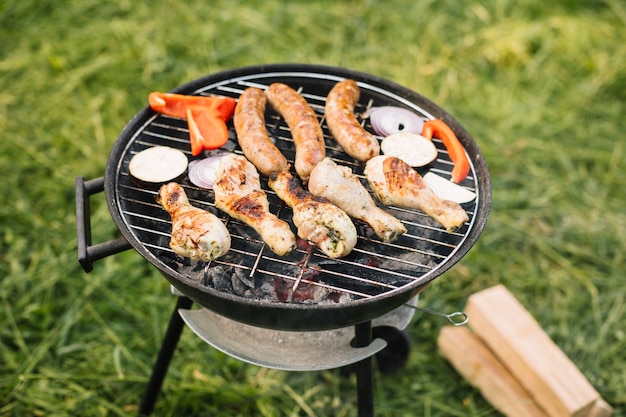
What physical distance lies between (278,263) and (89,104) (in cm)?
371

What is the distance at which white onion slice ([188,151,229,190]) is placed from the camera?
2830 mm

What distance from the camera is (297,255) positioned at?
2.60 m

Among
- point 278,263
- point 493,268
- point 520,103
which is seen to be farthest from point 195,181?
point 520,103

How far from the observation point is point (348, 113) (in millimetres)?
3031

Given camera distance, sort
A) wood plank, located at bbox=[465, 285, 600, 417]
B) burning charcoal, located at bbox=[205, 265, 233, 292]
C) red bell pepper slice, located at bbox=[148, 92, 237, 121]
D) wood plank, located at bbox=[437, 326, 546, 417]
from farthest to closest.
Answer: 1. wood plank, located at bbox=[437, 326, 546, 417]
2. wood plank, located at bbox=[465, 285, 600, 417]
3. red bell pepper slice, located at bbox=[148, 92, 237, 121]
4. burning charcoal, located at bbox=[205, 265, 233, 292]

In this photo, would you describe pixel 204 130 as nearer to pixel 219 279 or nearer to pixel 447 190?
pixel 219 279

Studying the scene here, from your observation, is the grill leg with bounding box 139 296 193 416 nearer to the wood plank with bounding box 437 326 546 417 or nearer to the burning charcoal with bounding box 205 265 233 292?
the burning charcoal with bounding box 205 265 233 292

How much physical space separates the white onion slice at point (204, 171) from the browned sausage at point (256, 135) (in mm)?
162

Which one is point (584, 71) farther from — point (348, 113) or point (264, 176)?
point (264, 176)

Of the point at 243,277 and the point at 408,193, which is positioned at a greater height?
the point at 408,193

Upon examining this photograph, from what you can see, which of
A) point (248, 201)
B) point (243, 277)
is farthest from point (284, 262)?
point (248, 201)

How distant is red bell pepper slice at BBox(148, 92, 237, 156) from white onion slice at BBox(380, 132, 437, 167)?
0.83 metres

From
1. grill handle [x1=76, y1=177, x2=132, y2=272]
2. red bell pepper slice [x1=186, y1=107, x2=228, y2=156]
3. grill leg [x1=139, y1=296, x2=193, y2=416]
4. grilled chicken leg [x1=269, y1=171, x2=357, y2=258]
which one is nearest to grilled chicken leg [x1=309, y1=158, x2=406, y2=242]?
grilled chicken leg [x1=269, y1=171, x2=357, y2=258]

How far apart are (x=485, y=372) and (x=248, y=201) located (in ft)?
7.04
